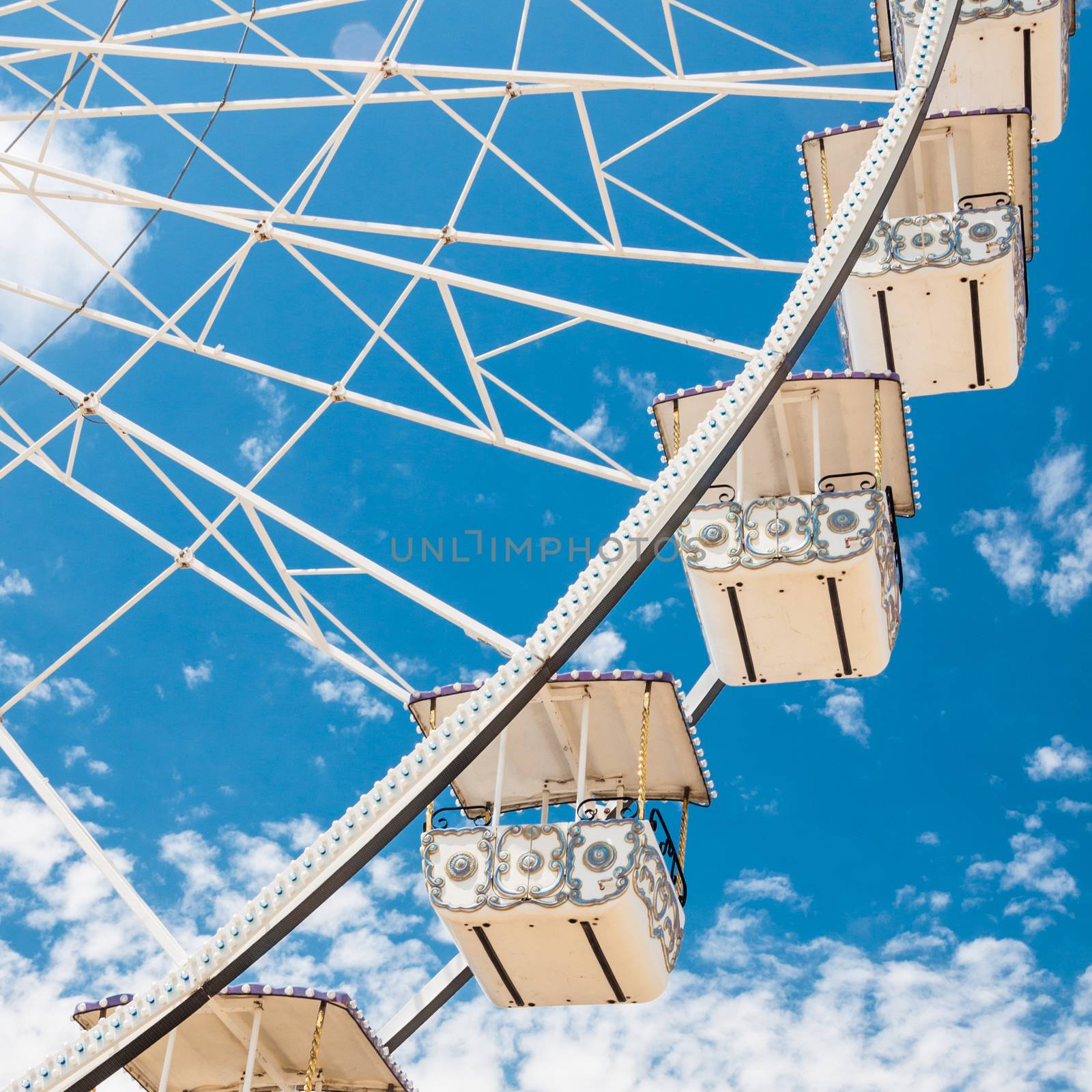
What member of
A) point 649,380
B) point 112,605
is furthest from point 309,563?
point 649,380

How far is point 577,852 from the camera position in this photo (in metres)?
11.6

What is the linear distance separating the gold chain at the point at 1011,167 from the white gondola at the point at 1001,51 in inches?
51.4

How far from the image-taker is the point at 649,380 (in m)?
34.6

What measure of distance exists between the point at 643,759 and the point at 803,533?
226 cm

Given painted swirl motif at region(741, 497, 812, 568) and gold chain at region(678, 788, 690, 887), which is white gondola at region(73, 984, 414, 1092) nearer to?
gold chain at region(678, 788, 690, 887)

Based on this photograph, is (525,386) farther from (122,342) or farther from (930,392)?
(930,392)

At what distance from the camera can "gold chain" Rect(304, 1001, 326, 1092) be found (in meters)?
12.1

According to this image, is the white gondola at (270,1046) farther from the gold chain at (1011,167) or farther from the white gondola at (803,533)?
the gold chain at (1011,167)

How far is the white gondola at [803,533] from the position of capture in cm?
1309

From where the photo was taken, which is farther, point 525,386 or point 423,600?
point 525,386

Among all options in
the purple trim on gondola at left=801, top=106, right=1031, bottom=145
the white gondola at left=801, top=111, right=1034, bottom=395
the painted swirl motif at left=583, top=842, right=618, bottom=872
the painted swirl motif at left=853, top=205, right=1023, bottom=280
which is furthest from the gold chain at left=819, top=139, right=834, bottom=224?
the painted swirl motif at left=583, top=842, right=618, bottom=872

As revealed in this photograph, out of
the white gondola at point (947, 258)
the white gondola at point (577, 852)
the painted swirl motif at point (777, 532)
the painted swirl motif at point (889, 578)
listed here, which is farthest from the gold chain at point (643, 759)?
the white gondola at point (947, 258)

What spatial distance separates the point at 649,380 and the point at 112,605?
35.1 feet

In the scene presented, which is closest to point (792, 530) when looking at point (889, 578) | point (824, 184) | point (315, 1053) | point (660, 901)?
point (889, 578)
